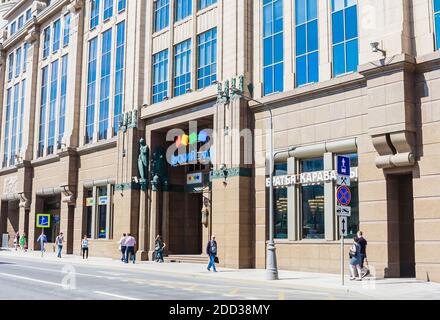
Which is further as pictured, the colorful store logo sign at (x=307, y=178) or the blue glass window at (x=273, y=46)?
the blue glass window at (x=273, y=46)

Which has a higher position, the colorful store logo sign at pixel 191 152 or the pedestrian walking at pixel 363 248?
the colorful store logo sign at pixel 191 152

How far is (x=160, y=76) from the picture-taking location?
36.9 meters

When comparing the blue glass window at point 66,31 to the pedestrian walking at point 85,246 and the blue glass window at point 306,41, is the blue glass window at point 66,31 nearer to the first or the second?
the pedestrian walking at point 85,246

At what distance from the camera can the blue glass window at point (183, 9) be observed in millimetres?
35062

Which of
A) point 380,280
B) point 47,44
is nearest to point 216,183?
point 380,280

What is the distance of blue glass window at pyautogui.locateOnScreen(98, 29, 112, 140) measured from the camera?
140 feet

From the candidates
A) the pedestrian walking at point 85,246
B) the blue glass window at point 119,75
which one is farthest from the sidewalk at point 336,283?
the blue glass window at point 119,75

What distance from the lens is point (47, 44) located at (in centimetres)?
5356

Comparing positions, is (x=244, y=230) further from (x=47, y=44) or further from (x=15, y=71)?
(x=15, y=71)

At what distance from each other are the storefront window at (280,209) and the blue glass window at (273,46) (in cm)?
418

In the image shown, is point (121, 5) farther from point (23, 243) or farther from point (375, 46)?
point (375, 46)

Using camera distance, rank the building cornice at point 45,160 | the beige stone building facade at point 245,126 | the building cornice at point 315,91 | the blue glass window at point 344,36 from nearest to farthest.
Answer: the beige stone building facade at point 245,126, the building cornice at point 315,91, the blue glass window at point 344,36, the building cornice at point 45,160

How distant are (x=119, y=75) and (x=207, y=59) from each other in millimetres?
10488

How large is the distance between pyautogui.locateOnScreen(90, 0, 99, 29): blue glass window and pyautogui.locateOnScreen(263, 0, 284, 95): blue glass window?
20.2 meters
